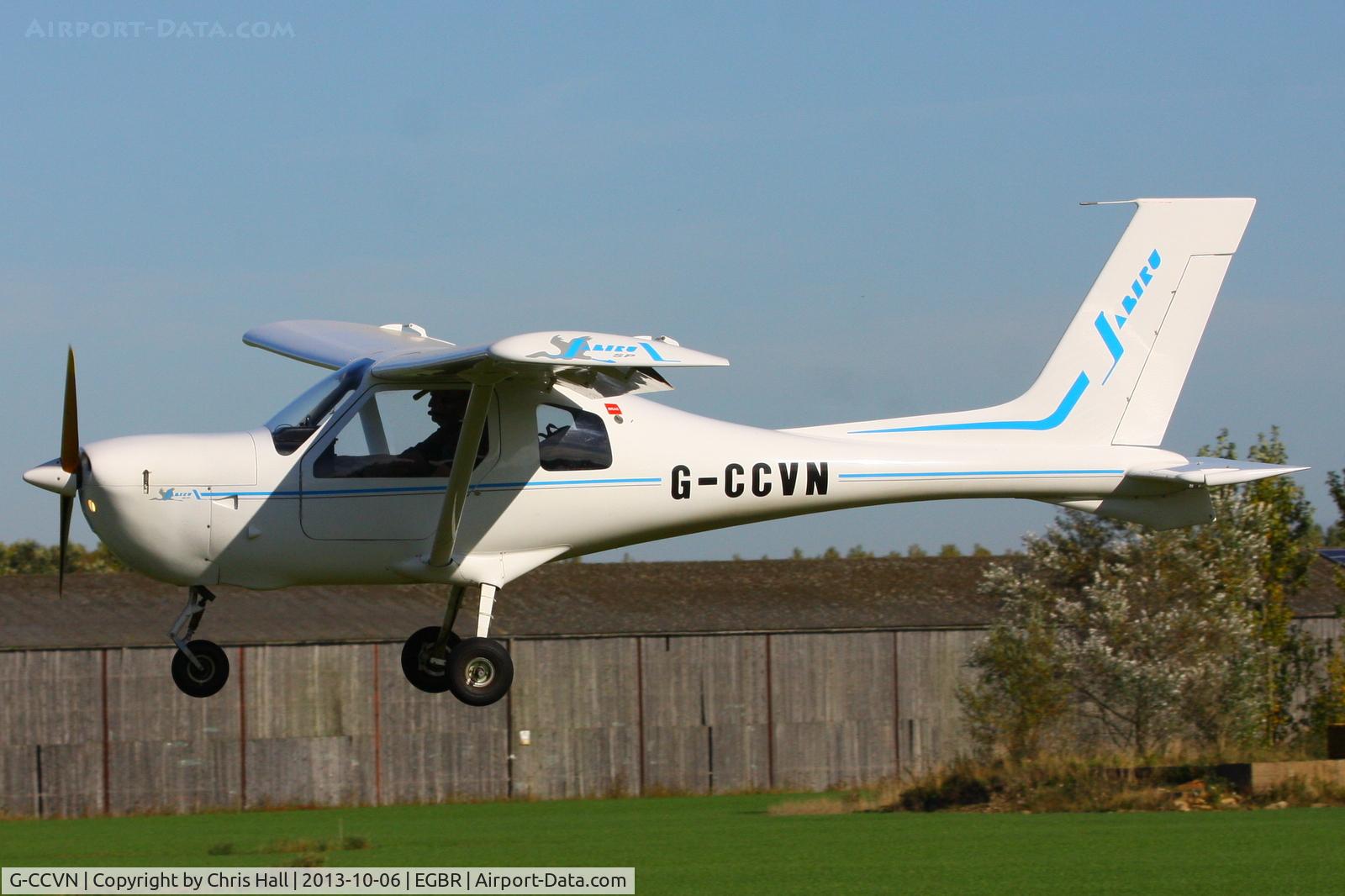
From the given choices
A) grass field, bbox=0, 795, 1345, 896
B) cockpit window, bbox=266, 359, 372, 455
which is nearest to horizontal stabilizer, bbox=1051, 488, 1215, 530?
cockpit window, bbox=266, 359, 372, 455

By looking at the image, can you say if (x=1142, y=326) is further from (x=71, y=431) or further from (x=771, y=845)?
(x=771, y=845)

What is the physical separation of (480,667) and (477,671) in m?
0.03

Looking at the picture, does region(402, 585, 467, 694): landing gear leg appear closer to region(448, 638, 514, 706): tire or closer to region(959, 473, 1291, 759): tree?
region(448, 638, 514, 706): tire

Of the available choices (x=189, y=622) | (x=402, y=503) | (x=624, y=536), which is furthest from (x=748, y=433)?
(x=189, y=622)

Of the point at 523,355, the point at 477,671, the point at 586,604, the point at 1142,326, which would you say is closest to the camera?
the point at 523,355

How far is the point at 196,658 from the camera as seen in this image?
1522cm

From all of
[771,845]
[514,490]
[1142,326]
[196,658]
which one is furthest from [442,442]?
[771,845]

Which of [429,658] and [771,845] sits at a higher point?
[429,658]

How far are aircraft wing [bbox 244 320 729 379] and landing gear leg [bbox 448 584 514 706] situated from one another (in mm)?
1997

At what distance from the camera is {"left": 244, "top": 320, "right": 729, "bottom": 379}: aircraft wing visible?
12781 millimetres

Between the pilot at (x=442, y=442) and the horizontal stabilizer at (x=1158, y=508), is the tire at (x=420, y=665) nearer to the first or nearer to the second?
the pilot at (x=442, y=442)

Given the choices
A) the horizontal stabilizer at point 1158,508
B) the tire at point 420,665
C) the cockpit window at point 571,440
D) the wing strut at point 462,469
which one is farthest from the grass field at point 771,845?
the wing strut at point 462,469

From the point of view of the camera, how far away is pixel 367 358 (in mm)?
15039

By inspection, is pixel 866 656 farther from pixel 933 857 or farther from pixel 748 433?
pixel 748 433
